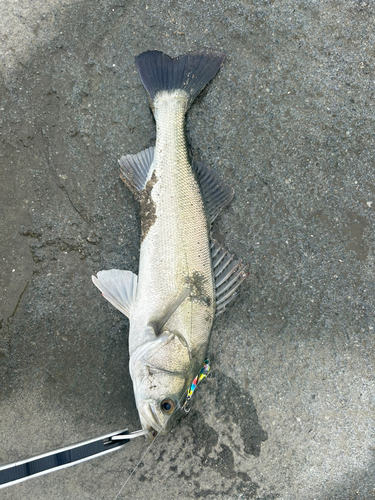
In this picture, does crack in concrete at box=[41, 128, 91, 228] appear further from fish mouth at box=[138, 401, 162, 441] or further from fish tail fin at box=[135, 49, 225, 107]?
fish mouth at box=[138, 401, 162, 441]

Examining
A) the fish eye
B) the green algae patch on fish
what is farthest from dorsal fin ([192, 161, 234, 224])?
the fish eye

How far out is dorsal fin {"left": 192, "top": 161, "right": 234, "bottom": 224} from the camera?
274 centimetres

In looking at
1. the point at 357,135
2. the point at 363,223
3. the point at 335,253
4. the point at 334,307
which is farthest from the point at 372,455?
the point at 357,135

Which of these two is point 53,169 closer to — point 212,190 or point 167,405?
point 212,190

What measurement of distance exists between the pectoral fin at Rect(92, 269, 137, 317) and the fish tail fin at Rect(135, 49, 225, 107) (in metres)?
1.52

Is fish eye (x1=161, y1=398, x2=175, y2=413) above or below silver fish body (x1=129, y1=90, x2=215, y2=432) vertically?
below

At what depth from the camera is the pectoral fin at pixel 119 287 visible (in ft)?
8.66

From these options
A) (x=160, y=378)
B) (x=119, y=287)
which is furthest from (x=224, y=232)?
(x=160, y=378)

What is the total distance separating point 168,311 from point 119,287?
474mm

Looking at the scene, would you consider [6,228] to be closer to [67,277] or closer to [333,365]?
[67,277]

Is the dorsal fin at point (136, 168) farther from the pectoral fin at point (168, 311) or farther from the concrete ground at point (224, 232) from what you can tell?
the pectoral fin at point (168, 311)

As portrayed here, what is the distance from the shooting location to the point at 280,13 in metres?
2.90

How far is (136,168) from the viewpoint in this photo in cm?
280

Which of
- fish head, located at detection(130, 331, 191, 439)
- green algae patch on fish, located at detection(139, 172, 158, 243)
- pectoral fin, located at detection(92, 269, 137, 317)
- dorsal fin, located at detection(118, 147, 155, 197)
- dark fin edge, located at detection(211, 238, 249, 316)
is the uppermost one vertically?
dorsal fin, located at detection(118, 147, 155, 197)
